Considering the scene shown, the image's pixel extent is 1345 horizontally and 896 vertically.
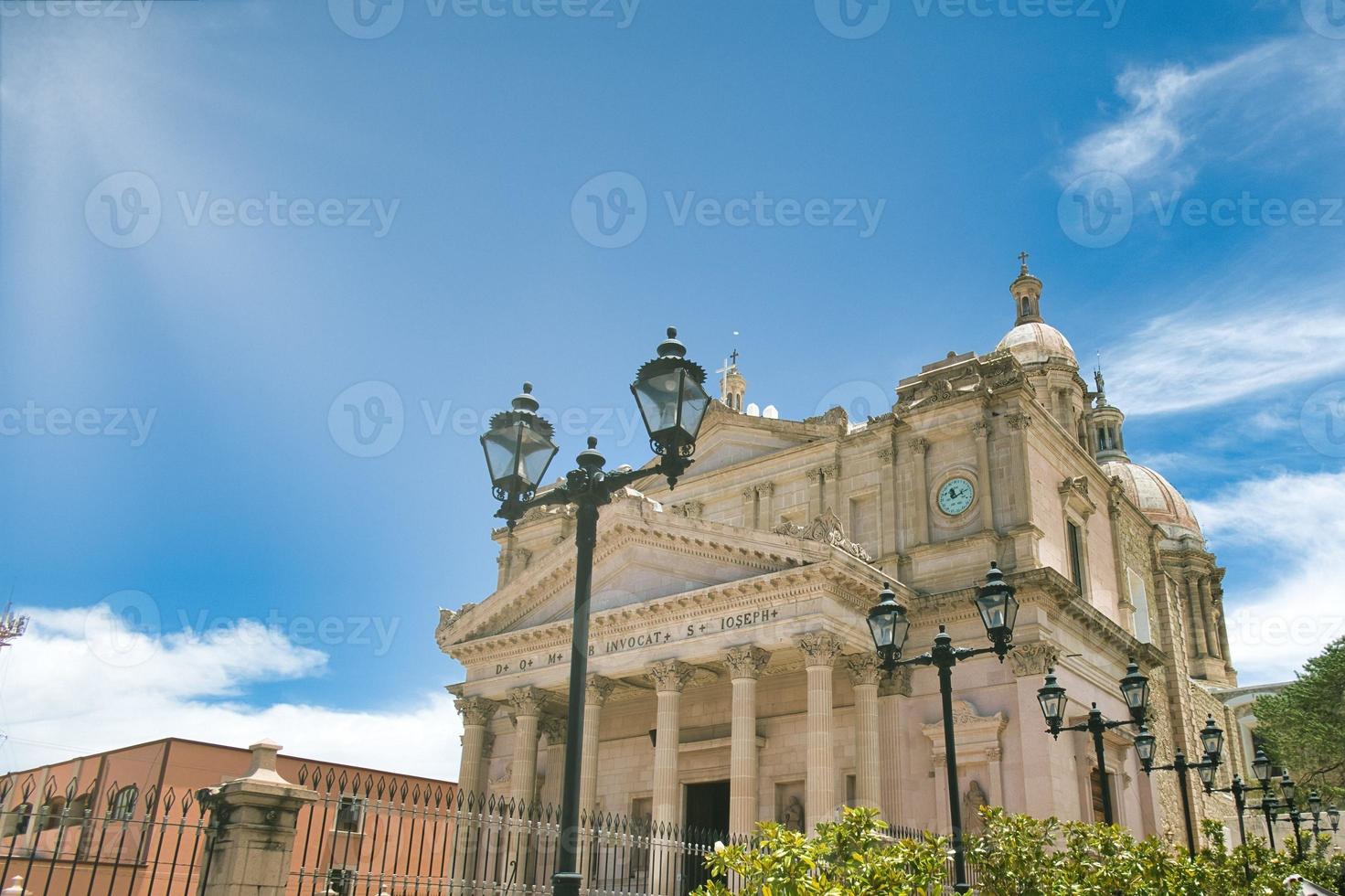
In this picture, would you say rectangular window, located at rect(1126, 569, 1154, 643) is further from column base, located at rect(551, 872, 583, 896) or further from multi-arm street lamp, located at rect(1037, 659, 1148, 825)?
column base, located at rect(551, 872, 583, 896)

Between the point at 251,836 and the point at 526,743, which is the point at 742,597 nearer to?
the point at 526,743

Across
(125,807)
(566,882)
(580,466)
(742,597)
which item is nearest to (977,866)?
(566,882)

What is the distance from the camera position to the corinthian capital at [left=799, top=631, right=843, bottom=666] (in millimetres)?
24656

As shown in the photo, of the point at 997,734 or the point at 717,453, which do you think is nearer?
the point at 997,734

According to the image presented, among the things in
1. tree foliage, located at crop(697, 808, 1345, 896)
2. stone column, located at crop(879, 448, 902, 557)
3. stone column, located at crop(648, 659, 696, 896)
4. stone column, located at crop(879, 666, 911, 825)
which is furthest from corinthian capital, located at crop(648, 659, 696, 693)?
tree foliage, located at crop(697, 808, 1345, 896)

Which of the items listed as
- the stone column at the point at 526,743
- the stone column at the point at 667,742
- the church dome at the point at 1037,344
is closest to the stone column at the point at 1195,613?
the church dome at the point at 1037,344

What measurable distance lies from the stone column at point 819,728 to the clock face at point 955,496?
677 centimetres

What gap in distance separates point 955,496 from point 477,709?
49.5ft

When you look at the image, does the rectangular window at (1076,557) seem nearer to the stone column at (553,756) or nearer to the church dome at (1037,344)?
the church dome at (1037,344)

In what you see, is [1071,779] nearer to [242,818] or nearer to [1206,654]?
[242,818]

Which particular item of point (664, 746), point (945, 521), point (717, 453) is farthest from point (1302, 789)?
point (664, 746)

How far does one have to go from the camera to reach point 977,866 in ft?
41.5

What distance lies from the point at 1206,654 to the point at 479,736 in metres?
47.9

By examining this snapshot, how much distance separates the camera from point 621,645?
28.4m
